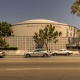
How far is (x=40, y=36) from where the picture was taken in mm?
53781

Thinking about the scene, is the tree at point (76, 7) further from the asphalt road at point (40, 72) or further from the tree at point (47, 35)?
the asphalt road at point (40, 72)

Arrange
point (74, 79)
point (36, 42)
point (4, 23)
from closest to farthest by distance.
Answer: point (74, 79) → point (36, 42) → point (4, 23)

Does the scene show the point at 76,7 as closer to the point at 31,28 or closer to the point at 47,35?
the point at 47,35

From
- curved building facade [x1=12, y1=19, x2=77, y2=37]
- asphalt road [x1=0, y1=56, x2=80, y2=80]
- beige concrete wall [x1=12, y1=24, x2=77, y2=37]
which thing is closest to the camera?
asphalt road [x1=0, y1=56, x2=80, y2=80]

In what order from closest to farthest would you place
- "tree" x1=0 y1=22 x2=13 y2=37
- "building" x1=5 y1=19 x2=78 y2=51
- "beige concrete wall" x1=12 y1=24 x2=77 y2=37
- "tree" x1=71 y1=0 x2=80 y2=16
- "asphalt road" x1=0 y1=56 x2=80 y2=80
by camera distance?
"asphalt road" x1=0 y1=56 x2=80 y2=80 < "tree" x1=71 y1=0 x2=80 y2=16 < "building" x1=5 y1=19 x2=78 y2=51 < "beige concrete wall" x1=12 y1=24 x2=77 y2=37 < "tree" x1=0 y1=22 x2=13 y2=37

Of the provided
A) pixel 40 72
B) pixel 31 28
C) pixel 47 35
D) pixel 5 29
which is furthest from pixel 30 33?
pixel 40 72

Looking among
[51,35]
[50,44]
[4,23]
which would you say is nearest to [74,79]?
[51,35]

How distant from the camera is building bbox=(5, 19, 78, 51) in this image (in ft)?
192

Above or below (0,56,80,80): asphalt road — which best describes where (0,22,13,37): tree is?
above

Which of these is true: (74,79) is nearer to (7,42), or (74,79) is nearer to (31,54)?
(31,54)

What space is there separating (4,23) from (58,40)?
1625 inches

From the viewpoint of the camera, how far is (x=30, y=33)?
77.1 m

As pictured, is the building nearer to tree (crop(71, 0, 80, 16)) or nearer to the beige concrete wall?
the beige concrete wall

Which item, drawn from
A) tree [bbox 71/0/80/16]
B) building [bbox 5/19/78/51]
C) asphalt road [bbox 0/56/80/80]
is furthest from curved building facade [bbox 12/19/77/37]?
asphalt road [bbox 0/56/80/80]
